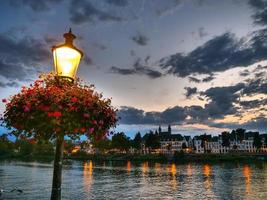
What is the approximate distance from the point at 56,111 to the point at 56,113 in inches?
5.3

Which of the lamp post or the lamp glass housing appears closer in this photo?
the lamp post

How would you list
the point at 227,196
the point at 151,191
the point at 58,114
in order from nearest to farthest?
the point at 58,114 < the point at 227,196 < the point at 151,191

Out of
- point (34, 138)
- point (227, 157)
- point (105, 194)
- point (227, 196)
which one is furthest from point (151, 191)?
point (227, 157)

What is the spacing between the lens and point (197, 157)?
17750cm

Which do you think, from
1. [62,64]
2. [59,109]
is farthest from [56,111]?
[62,64]

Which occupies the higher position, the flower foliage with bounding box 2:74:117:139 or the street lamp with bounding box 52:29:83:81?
the street lamp with bounding box 52:29:83:81

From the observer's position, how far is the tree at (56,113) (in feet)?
27.2

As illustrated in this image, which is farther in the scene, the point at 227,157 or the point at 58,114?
the point at 227,157

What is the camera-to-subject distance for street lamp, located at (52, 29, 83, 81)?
28.1 feet

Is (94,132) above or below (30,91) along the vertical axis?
below

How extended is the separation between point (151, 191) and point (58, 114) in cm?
4667

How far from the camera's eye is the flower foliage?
828 centimetres

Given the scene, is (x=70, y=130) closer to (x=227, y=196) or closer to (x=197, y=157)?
(x=227, y=196)

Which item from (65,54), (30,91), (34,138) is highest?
(65,54)
